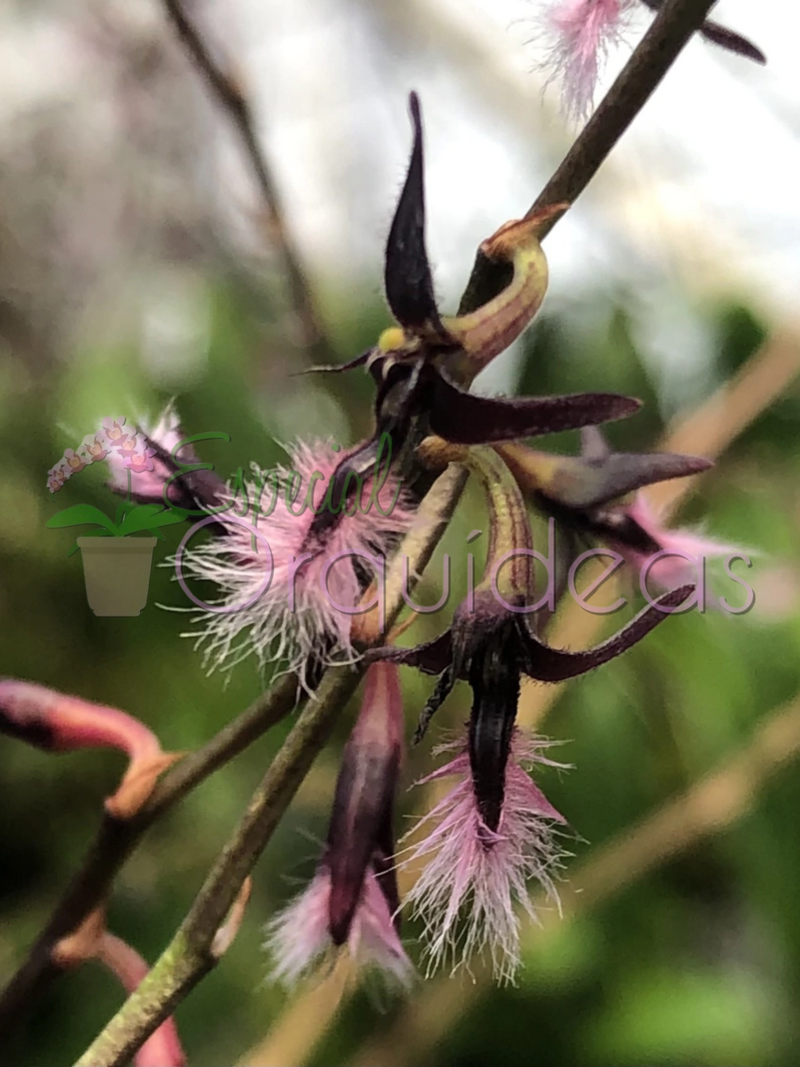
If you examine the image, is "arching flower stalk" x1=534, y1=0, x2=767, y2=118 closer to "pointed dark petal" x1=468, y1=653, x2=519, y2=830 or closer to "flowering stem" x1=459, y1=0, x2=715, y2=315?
"flowering stem" x1=459, y1=0, x2=715, y2=315

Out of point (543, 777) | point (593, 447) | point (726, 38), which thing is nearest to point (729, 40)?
point (726, 38)

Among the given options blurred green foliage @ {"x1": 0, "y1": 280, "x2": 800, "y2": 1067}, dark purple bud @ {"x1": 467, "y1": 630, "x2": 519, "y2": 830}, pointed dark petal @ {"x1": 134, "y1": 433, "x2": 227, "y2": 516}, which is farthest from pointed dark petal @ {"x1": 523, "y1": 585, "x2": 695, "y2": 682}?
blurred green foliage @ {"x1": 0, "y1": 280, "x2": 800, "y2": 1067}

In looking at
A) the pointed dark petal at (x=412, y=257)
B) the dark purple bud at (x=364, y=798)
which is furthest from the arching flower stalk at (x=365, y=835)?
the pointed dark petal at (x=412, y=257)

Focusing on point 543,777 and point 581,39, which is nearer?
point 581,39

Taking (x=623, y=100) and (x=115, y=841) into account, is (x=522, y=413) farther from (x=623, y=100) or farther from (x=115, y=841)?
(x=115, y=841)

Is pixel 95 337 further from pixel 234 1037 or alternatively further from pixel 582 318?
pixel 234 1037

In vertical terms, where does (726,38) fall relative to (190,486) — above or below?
above
